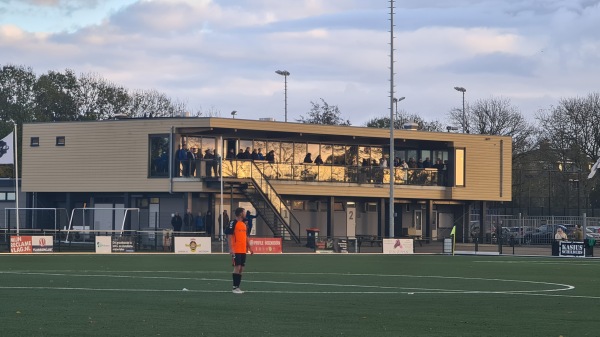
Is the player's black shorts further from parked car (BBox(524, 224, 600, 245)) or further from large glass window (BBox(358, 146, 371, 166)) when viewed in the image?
parked car (BBox(524, 224, 600, 245))

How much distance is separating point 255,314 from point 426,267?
2294 cm

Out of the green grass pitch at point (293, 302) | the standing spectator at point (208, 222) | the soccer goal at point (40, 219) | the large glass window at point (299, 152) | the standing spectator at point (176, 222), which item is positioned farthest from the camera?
the large glass window at point (299, 152)

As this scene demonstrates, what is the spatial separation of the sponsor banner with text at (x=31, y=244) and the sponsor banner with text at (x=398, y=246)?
1737cm

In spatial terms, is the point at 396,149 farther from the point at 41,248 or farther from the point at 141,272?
the point at 141,272

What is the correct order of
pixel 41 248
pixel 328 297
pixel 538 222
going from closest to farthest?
pixel 328 297, pixel 41 248, pixel 538 222

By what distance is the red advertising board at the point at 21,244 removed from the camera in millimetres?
51312

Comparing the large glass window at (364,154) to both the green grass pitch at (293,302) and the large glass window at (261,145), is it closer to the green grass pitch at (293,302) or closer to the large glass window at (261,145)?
the large glass window at (261,145)

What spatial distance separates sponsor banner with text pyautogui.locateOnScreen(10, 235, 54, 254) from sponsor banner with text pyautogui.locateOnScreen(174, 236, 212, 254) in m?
6.05

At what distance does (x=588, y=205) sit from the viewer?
11462cm

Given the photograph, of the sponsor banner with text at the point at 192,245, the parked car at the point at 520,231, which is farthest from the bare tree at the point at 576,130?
the sponsor banner with text at the point at 192,245

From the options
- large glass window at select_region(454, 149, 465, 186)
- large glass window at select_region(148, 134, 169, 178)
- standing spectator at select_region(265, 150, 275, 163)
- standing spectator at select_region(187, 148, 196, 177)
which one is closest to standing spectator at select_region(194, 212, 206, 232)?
standing spectator at select_region(187, 148, 196, 177)

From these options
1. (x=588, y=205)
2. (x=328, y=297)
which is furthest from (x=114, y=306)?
(x=588, y=205)

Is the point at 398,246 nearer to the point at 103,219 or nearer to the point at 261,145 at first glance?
the point at 261,145

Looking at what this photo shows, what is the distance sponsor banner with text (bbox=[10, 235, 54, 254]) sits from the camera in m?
51.4
